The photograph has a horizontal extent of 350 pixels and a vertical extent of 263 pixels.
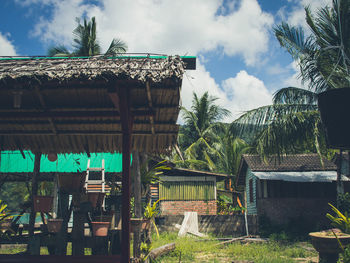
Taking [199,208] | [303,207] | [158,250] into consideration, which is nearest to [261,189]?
[303,207]

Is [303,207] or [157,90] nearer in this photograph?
[157,90]

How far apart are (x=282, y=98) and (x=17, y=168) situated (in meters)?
10.7

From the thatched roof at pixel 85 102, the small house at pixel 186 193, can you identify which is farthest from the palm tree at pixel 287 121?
the thatched roof at pixel 85 102

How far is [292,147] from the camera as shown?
578 inches

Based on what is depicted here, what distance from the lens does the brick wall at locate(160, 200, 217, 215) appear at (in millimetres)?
18078

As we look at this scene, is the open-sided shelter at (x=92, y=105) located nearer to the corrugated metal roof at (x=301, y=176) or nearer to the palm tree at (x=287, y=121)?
the palm tree at (x=287, y=121)

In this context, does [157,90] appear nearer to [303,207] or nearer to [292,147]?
[292,147]

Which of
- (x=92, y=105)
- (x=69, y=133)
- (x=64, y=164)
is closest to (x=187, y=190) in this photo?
(x=64, y=164)

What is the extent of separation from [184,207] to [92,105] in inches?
535

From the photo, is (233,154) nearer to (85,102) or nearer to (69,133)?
(69,133)

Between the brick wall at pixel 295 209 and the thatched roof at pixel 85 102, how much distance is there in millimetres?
11626

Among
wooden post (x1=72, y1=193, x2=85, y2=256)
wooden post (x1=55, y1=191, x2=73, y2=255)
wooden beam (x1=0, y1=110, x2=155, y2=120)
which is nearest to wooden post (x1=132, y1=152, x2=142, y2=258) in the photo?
wooden post (x1=72, y1=193, x2=85, y2=256)

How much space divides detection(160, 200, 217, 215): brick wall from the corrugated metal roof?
11.0 feet

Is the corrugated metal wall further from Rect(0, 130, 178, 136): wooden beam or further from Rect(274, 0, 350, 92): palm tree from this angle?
Rect(0, 130, 178, 136): wooden beam
